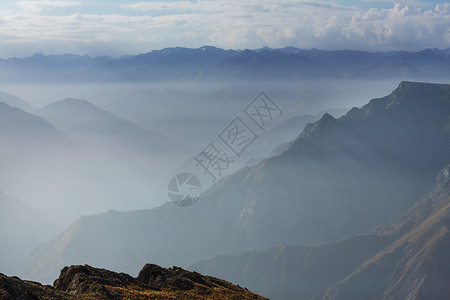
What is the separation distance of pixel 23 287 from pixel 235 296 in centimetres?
2330

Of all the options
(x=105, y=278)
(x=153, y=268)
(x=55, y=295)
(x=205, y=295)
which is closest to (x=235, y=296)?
(x=205, y=295)

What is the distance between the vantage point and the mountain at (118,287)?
114 ft

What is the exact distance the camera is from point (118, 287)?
41.9 metres

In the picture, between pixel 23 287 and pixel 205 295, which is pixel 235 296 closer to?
pixel 205 295

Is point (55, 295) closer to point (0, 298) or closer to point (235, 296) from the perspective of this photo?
point (0, 298)

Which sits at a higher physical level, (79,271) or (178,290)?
(79,271)

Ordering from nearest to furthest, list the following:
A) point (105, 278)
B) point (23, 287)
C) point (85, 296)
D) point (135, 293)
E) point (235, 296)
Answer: point (23, 287)
point (85, 296)
point (135, 293)
point (105, 278)
point (235, 296)

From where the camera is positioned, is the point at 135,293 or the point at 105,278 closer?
the point at 135,293

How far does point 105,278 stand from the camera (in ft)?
142

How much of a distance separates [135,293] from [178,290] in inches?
259

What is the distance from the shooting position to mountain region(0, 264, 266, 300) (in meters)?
34.8

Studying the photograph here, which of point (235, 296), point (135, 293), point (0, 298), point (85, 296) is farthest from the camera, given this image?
point (235, 296)

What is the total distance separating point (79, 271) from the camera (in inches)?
1702

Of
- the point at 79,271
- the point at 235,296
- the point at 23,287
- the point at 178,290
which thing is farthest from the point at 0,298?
the point at 235,296
